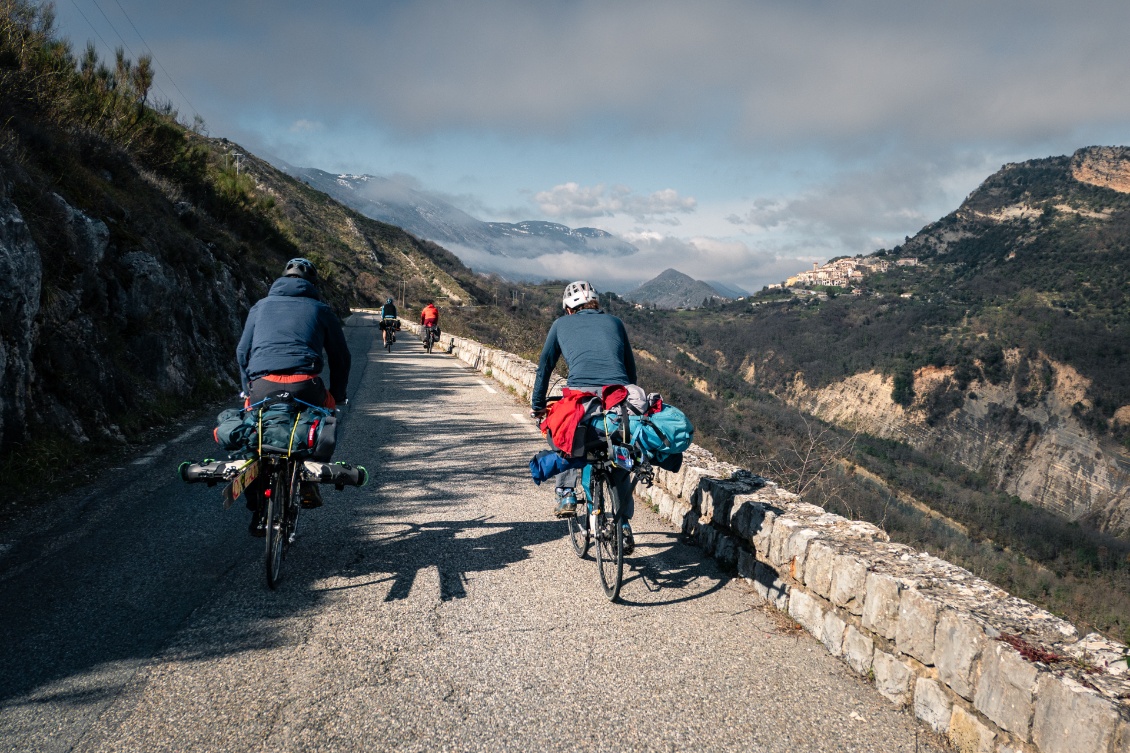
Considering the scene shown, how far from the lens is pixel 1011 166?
132m

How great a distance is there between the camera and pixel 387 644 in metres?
3.39

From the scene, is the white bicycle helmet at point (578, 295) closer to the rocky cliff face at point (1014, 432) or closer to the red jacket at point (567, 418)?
the red jacket at point (567, 418)

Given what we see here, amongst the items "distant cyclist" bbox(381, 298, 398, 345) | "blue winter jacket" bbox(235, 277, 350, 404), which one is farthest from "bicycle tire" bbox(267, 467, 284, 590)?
"distant cyclist" bbox(381, 298, 398, 345)

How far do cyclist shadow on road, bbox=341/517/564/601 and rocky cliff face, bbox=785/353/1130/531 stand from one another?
43.9 m

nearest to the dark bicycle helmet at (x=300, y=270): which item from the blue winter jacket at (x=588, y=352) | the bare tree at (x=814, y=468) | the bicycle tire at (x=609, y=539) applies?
the blue winter jacket at (x=588, y=352)

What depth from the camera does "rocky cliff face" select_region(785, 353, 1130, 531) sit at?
53.6m

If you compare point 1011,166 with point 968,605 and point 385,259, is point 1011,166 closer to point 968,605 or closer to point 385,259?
point 385,259

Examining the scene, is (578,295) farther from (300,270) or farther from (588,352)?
(300,270)

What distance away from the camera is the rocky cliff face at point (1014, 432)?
5362cm

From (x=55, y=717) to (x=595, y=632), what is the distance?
2535mm

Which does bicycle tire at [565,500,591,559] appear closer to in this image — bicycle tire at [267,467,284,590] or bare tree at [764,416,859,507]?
bare tree at [764,416,859,507]

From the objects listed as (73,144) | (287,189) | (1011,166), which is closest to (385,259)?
(287,189)

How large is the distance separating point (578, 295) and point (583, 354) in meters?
0.55

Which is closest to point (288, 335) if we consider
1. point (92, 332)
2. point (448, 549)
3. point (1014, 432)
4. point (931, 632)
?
point (448, 549)
